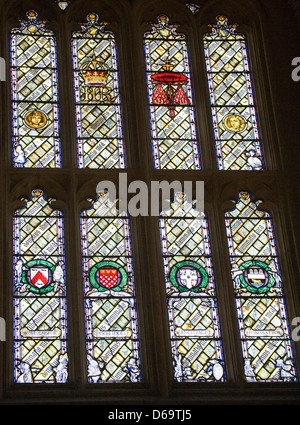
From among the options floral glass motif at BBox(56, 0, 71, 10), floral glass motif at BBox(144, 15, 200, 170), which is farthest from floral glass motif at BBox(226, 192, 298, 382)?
floral glass motif at BBox(56, 0, 71, 10)

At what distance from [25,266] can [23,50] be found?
294 cm

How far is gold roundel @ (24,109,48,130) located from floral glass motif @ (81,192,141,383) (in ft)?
3.78

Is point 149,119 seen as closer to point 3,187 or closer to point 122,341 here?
point 3,187

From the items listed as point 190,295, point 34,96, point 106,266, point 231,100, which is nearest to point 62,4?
point 34,96

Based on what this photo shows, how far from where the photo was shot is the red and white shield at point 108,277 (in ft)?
35.9

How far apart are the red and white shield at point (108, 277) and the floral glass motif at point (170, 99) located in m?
1.43

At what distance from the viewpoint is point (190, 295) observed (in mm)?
10992

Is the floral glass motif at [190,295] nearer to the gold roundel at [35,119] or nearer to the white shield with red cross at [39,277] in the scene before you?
the white shield with red cross at [39,277]

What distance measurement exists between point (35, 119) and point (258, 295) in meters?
3.28

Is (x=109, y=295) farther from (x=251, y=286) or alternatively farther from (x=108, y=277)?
(x=251, y=286)

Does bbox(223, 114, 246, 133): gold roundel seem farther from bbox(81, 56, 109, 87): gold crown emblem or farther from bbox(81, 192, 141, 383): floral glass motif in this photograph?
bbox(81, 192, 141, 383): floral glass motif

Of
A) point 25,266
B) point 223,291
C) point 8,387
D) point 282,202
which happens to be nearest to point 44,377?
point 8,387

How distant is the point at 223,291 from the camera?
36.1ft

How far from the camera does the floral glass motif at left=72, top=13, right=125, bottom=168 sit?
1183cm
